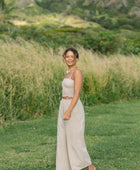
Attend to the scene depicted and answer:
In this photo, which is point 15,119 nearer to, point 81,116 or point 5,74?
point 5,74

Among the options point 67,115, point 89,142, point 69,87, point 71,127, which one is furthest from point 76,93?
point 89,142

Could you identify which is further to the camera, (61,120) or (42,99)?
(42,99)

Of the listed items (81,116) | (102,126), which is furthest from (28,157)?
(102,126)

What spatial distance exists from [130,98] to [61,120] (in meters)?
8.21

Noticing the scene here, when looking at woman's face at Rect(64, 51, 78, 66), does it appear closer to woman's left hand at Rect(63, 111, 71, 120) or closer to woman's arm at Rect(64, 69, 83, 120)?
woman's arm at Rect(64, 69, 83, 120)

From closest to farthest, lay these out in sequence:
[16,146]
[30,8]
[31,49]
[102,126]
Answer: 1. [16,146]
2. [102,126]
3. [31,49]
4. [30,8]

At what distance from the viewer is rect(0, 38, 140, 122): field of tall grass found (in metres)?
7.21

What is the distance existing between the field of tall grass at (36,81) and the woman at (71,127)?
3348mm

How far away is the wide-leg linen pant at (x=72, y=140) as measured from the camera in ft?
11.8

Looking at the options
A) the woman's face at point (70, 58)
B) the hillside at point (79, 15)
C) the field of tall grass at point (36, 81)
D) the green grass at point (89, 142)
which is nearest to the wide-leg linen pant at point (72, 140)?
the woman's face at point (70, 58)

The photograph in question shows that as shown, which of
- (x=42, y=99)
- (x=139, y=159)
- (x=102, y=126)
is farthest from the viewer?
(x=42, y=99)

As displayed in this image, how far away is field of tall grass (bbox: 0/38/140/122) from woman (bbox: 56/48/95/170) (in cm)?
335

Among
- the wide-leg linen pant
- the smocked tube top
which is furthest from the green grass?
the smocked tube top

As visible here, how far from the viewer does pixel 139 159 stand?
452 centimetres
